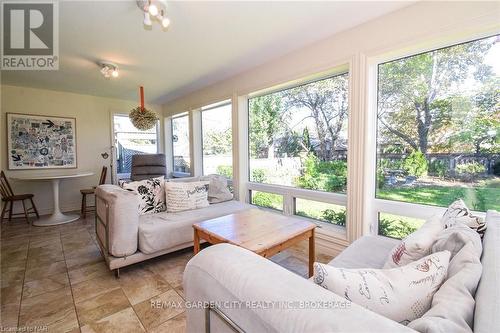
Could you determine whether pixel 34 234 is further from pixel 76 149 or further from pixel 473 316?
pixel 473 316

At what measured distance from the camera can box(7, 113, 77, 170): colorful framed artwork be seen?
3.72m

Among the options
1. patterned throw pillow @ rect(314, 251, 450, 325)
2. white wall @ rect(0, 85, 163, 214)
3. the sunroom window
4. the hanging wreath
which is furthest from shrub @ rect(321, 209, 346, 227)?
white wall @ rect(0, 85, 163, 214)

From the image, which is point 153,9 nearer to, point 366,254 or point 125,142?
point 366,254

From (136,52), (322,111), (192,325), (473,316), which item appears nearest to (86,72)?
(136,52)

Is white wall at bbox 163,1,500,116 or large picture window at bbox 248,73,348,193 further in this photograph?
large picture window at bbox 248,73,348,193

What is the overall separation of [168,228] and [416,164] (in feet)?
7.78

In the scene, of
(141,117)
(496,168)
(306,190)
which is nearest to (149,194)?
(141,117)

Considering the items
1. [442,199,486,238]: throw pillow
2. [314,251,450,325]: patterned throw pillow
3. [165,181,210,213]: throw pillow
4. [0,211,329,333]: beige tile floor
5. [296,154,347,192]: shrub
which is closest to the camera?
[314,251,450,325]: patterned throw pillow

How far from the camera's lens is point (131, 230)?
2010 millimetres

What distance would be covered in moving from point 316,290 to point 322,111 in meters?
2.34

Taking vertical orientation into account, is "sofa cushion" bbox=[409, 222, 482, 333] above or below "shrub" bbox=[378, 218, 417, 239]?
above

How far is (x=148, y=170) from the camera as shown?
3.87 meters

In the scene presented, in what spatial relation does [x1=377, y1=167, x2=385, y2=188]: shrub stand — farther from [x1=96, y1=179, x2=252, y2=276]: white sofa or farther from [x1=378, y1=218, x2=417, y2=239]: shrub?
[x1=96, y1=179, x2=252, y2=276]: white sofa

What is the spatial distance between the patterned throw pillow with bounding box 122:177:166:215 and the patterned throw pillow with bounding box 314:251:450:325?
2263 millimetres
